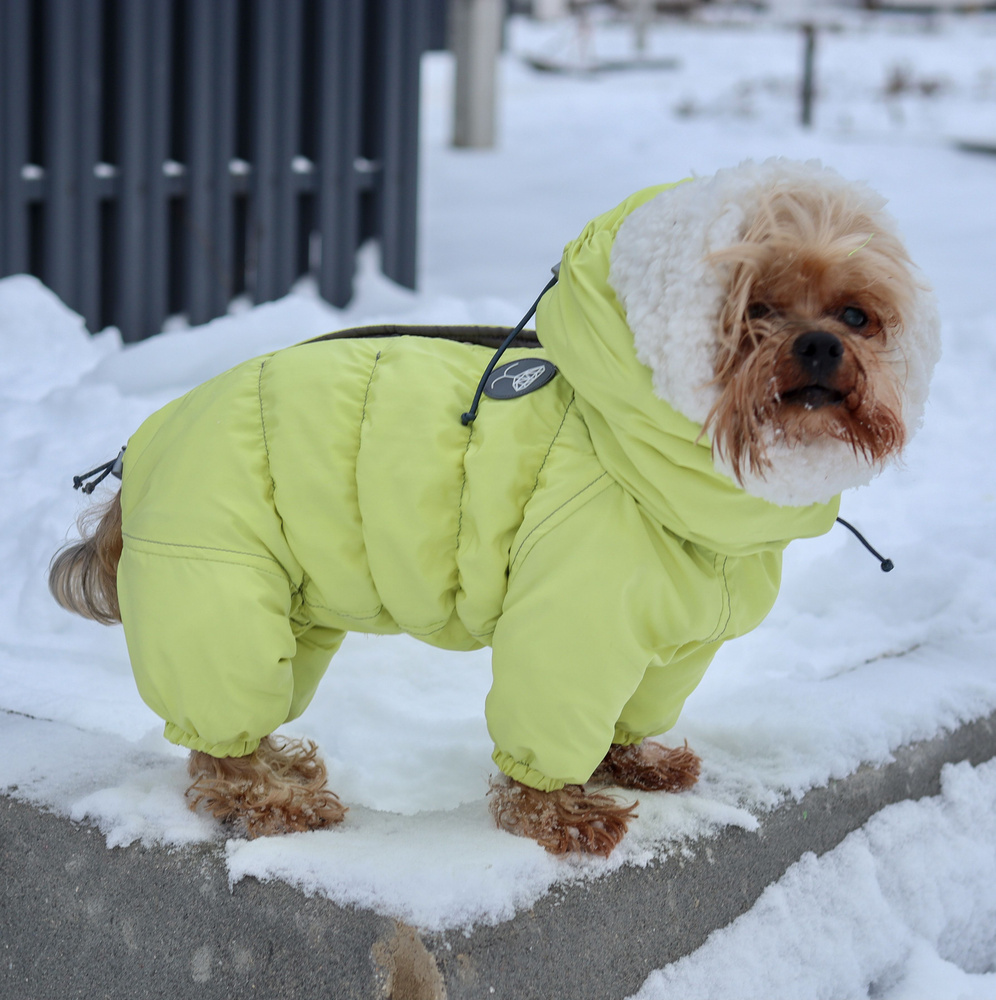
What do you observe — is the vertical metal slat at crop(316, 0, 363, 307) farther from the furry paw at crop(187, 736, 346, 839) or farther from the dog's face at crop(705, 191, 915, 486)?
the dog's face at crop(705, 191, 915, 486)

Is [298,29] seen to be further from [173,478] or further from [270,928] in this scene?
[270,928]

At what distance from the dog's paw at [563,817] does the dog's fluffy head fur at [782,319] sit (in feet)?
2.26

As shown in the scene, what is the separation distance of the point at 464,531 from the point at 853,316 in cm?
74

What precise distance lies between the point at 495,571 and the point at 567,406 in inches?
12.5

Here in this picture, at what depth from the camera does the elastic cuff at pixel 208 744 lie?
1964 mm

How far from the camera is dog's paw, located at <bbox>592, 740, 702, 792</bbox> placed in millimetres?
2213

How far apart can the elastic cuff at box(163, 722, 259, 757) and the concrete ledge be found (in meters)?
0.18

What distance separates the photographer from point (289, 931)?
1.77 metres

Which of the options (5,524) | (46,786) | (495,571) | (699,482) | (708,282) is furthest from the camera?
(5,524)

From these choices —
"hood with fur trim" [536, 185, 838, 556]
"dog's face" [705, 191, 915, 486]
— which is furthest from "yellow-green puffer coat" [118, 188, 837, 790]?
"dog's face" [705, 191, 915, 486]

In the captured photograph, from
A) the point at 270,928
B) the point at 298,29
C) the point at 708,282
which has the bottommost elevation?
the point at 270,928

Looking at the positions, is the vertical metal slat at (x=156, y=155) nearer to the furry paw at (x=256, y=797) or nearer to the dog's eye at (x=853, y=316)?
the furry paw at (x=256, y=797)

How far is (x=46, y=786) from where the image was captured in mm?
2047

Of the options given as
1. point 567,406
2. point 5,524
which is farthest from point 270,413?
point 5,524
